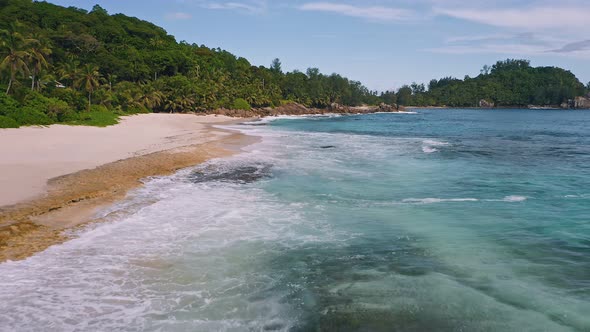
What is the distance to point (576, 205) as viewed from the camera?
15.5 m

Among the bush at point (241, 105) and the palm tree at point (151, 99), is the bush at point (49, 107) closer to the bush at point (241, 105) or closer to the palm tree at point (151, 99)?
the palm tree at point (151, 99)

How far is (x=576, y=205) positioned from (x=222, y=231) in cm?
1324

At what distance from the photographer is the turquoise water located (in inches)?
281

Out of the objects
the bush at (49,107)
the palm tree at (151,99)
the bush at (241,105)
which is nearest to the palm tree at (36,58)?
the bush at (49,107)

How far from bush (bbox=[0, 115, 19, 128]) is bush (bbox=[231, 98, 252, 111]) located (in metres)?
69.7

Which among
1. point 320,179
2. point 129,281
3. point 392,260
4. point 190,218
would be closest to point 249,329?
point 129,281

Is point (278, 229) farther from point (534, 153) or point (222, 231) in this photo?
point (534, 153)

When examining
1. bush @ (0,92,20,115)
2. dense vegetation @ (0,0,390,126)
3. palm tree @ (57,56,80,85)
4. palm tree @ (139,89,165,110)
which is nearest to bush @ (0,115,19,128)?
dense vegetation @ (0,0,390,126)

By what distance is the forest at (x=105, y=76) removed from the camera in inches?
1615

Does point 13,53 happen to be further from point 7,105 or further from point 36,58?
point 7,105

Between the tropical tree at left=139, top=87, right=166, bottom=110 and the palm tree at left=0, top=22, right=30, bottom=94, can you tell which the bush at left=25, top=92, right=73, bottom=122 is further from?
the tropical tree at left=139, top=87, right=166, bottom=110

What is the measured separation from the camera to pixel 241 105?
335ft

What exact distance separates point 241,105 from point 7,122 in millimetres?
73286

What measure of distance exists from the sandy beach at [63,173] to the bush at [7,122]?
1.23 meters
